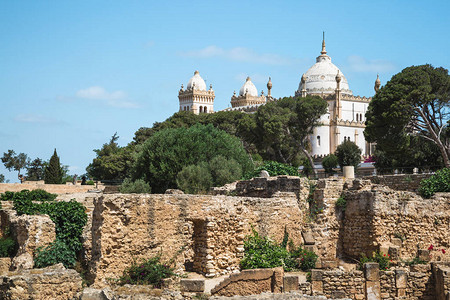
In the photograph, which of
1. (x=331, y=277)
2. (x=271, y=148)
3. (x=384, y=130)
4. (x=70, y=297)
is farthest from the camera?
(x=271, y=148)

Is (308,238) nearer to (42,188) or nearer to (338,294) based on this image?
(338,294)

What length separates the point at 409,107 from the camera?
36.7 m

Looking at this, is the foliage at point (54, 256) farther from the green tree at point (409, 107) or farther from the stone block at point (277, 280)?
the green tree at point (409, 107)

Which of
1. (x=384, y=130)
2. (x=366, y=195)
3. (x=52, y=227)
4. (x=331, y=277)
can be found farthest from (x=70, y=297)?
(x=384, y=130)

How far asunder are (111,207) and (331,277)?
5.49 meters

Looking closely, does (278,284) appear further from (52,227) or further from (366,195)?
(52,227)

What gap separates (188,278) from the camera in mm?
13969

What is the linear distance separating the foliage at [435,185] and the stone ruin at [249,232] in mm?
1855

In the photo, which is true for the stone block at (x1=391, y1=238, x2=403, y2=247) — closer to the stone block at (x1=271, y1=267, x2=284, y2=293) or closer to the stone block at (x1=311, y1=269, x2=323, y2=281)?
the stone block at (x1=311, y1=269, x2=323, y2=281)

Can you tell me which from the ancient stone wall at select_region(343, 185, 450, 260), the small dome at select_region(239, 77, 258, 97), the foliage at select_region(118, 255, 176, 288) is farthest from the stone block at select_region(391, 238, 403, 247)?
the small dome at select_region(239, 77, 258, 97)

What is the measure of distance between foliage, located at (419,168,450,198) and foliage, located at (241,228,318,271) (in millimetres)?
5755

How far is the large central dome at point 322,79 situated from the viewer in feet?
370

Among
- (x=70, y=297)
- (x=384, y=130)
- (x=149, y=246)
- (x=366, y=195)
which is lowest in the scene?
(x=70, y=297)

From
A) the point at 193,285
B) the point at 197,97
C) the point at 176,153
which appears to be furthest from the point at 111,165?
the point at 197,97
